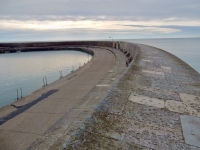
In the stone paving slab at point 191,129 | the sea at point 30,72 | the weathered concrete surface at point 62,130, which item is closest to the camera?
the stone paving slab at point 191,129

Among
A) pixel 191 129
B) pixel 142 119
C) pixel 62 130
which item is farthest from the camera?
pixel 62 130

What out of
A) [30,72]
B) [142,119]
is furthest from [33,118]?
[30,72]

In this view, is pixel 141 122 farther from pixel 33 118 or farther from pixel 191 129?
pixel 33 118

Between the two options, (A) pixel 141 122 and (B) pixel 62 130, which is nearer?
(A) pixel 141 122

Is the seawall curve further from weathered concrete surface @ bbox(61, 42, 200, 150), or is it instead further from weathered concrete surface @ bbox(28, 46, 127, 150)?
weathered concrete surface @ bbox(28, 46, 127, 150)

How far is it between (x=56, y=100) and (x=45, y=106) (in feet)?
4.54

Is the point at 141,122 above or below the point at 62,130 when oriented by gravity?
above

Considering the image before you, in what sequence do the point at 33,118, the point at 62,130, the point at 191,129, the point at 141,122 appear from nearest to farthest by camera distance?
the point at 191,129, the point at 141,122, the point at 62,130, the point at 33,118

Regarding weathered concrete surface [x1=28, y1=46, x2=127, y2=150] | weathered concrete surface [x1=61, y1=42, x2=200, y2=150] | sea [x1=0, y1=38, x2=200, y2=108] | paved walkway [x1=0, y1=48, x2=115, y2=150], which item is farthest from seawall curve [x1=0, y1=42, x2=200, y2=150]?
sea [x1=0, y1=38, x2=200, y2=108]

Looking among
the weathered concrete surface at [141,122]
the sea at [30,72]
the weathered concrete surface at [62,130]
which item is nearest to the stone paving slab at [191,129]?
the weathered concrete surface at [141,122]

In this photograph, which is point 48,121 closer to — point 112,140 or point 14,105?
point 14,105

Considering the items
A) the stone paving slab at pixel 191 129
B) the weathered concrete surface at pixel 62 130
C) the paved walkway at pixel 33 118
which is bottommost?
the paved walkway at pixel 33 118

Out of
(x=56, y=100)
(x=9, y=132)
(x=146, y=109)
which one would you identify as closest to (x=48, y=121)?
(x=9, y=132)

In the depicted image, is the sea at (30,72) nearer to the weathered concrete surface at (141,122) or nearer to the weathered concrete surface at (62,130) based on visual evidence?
the weathered concrete surface at (62,130)
